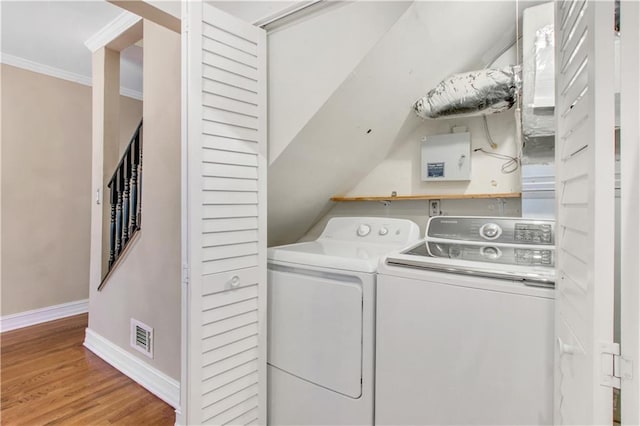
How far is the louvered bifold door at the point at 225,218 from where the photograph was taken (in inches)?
49.9

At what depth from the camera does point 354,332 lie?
137 centimetres

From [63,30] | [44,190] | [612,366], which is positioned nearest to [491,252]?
[612,366]

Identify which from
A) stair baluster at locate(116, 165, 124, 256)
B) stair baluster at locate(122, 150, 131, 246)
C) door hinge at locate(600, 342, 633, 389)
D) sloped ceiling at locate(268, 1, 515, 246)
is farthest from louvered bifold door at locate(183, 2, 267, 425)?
stair baluster at locate(116, 165, 124, 256)

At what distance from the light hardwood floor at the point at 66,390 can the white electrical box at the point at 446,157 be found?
2212mm

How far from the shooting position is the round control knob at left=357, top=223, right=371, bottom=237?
2039 millimetres

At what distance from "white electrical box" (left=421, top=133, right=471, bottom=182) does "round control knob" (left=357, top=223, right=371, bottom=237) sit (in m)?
0.59

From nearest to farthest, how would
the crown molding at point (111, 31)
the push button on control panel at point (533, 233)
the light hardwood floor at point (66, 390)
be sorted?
the push button on control panel at point (533, 233) → the light hardwood floor at point (66, 390) → the crown molding at point (111, 31)

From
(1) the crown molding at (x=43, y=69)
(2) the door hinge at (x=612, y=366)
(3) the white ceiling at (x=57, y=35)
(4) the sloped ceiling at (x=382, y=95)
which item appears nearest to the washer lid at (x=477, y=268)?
(2) the door hinge at (x=612, y=366)

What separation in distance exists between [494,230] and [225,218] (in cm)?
136

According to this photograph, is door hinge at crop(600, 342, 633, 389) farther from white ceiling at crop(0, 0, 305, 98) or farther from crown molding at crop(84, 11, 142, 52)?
crown molding at crop(84, 11, 142, 52)

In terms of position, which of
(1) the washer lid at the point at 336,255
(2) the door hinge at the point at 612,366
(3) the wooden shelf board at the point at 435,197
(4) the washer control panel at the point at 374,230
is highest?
(3) the wooden shelf board at the point at 435,197

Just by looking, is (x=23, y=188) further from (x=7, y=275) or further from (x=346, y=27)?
(x=346, y=27)

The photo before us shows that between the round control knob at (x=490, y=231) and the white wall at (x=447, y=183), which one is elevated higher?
the white wall at (x=447, y=183)

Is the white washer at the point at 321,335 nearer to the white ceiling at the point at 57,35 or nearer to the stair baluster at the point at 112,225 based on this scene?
the stair baluster at the point at 112,225
